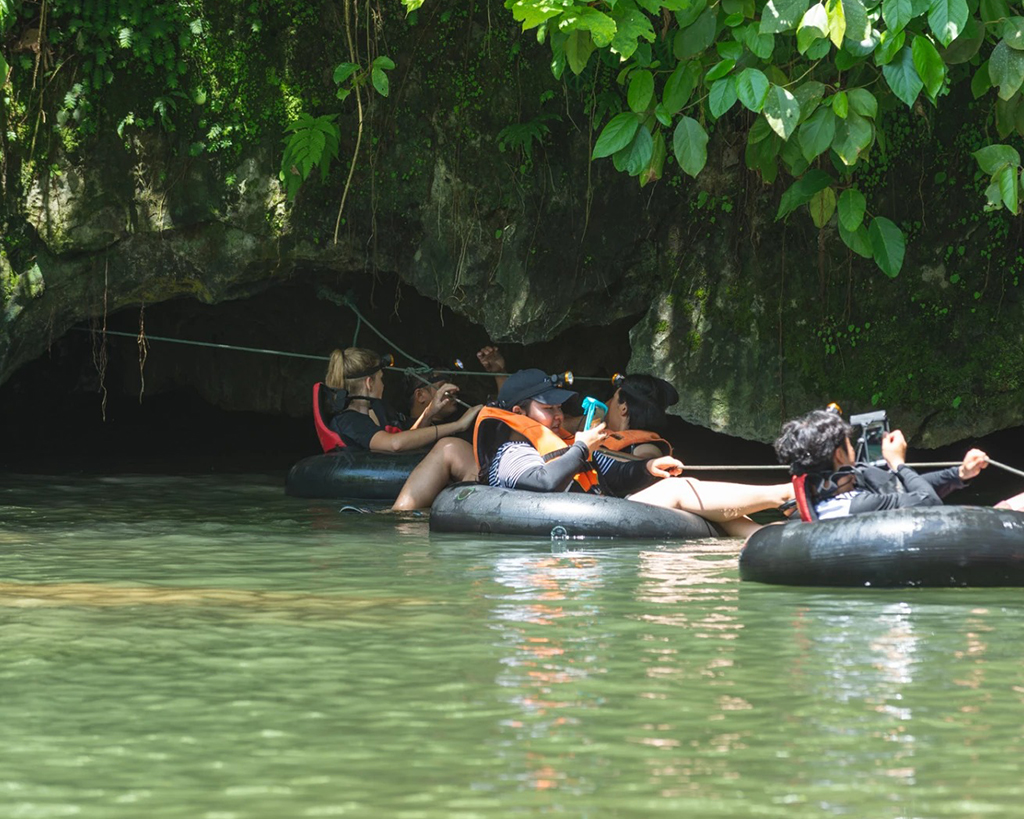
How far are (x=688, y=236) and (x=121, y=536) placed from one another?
15.4 feet

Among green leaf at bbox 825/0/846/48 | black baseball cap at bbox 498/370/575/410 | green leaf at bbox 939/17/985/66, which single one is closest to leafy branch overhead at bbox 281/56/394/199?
black baseball cap at bbox 498/370/575/410

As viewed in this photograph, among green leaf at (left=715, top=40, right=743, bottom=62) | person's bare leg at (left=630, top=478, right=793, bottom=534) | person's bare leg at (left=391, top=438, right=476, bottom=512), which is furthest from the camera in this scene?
person's bare leg at (left=391, top=438, right=476, bottom=512)

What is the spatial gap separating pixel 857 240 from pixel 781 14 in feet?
5.32

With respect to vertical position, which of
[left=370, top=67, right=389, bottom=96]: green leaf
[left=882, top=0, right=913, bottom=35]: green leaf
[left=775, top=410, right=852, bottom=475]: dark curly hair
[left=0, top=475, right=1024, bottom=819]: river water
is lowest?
[left=0, top=475, right=1024, bottom=819]: river water

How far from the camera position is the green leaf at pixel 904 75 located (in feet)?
22.3

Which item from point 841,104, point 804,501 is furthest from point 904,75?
point 804,501

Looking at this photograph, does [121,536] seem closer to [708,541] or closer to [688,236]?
[708,541]

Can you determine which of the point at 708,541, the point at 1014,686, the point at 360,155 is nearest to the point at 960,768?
the point at 1014,686

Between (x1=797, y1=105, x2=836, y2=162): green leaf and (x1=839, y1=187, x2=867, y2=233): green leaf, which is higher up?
(x1=797, y1=105, x2=836, y2=162): green leaf

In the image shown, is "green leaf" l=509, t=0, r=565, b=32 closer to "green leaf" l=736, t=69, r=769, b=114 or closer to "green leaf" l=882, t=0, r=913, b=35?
"green leaf" l=736, t=69, r=769, b=114

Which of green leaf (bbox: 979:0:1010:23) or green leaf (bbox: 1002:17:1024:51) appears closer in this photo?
green leaf (bbox: 1002:17:1024:51)

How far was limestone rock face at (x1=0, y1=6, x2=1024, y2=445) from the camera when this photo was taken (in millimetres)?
10180

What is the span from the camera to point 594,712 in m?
4.20

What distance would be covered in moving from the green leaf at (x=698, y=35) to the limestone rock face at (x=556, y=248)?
3.01 meters
